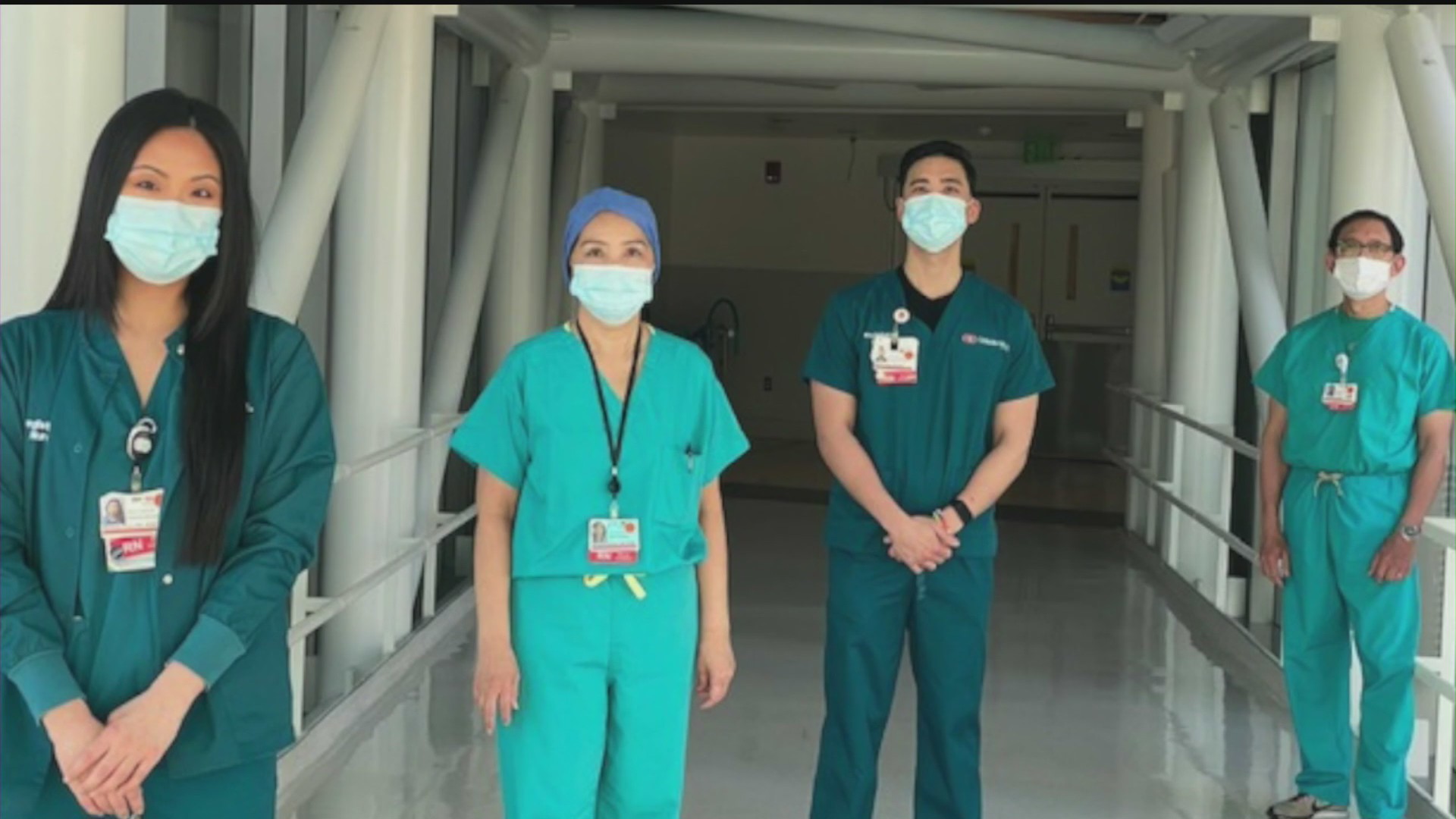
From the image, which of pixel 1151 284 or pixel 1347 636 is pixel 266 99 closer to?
pixel 1347 636

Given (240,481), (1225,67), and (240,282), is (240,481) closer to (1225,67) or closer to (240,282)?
(240,282)

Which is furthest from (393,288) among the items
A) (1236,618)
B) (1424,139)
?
(1236,618)

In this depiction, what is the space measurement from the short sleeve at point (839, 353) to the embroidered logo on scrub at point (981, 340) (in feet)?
Answer: 0.76

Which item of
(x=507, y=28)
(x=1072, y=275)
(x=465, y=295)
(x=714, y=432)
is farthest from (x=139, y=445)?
(x=1072, y=275)

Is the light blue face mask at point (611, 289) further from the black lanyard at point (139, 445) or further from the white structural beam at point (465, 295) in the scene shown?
the white structural beam at point (465, 295)

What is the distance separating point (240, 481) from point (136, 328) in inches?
10.0

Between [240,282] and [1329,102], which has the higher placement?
[1329,102]

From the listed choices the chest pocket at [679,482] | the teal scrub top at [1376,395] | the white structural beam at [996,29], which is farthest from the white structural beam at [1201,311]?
the chest pocket at [679,482]

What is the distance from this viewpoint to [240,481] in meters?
2.25

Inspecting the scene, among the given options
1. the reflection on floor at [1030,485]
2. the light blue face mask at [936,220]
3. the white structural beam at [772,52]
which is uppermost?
the white structural beam at [772,52]

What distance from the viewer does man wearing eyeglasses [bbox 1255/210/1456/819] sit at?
3.95 m

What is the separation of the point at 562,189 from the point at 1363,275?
498cm


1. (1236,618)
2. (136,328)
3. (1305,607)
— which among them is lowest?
(1236,618)

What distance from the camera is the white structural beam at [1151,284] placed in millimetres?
8688
